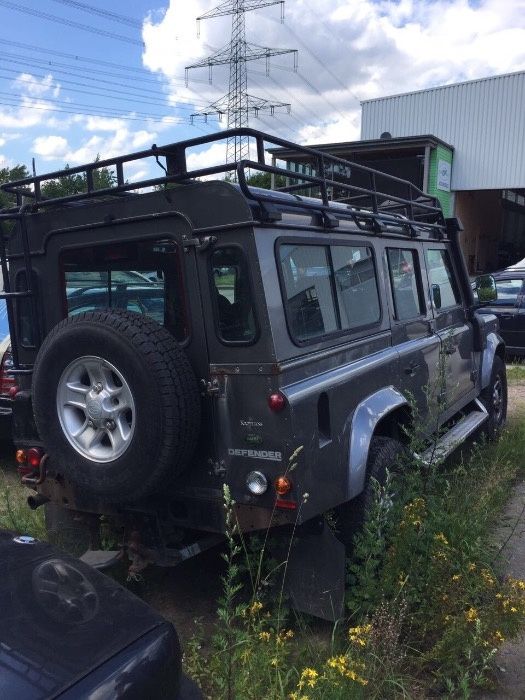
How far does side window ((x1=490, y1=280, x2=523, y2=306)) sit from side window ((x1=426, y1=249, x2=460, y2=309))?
5.63 m

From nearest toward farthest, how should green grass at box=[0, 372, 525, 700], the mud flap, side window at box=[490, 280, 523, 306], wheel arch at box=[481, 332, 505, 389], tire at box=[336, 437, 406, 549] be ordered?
1. green grass at box=[0, 372, 525, 700]
2. the mud flap
3. tire at box=[336, 437, 406, 549]
4. wheel arch at box=[481, 332, 505, 389]
5. side window at box=[490, 280, 523, 306]

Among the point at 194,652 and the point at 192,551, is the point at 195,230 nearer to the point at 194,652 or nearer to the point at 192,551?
the point at 192,551

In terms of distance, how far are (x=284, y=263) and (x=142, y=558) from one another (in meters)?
1.66

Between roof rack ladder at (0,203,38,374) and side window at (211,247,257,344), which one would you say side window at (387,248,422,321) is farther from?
roof rack ladder at (0,203,38,374)

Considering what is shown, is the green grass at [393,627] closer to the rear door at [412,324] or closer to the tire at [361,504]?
the tire at [361,504]

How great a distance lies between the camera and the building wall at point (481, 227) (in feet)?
88.7

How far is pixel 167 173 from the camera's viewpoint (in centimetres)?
326

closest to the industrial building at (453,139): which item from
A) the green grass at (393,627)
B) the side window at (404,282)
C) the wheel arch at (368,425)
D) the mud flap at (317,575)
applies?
the side window at (404,282)

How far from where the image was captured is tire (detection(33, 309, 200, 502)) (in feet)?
9.46

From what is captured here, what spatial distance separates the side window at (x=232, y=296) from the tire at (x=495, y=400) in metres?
3.95

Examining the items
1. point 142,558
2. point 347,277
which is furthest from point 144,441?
point 347,277

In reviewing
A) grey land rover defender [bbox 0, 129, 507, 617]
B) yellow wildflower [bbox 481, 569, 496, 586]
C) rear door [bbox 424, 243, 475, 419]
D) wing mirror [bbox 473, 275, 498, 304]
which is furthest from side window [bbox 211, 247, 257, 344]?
wing mirror [bbox 473, 275, 498, 304]

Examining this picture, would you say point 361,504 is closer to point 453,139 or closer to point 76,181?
point 76,181

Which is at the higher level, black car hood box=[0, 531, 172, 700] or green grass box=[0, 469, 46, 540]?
black car hood box=[0, 531, 172, 700]
